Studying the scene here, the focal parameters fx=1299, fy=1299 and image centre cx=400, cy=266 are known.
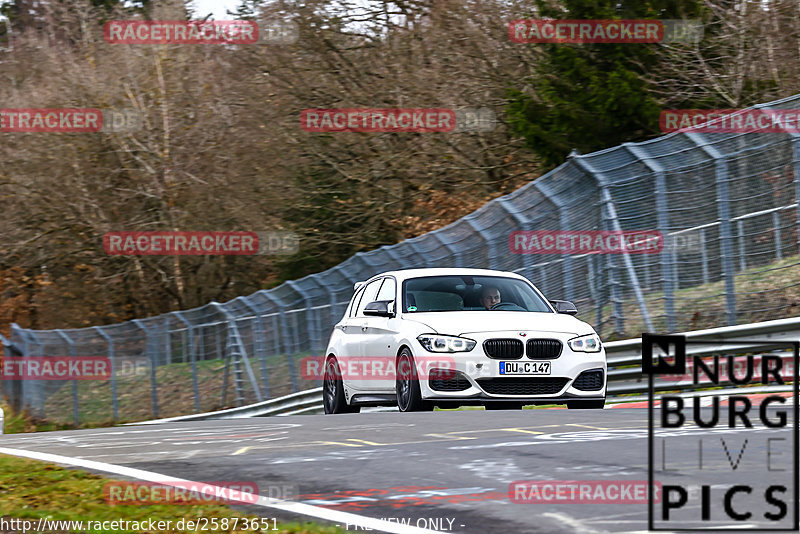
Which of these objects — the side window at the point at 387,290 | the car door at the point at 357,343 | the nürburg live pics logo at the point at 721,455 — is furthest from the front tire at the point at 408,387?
the nürburg live pics logo at the point at 721,455

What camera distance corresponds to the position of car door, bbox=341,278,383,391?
1450 cm

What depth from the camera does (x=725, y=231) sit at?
1494 cm

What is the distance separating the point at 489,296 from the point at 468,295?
0.23m

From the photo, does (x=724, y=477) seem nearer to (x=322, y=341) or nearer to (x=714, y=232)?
(x=714, y=232)

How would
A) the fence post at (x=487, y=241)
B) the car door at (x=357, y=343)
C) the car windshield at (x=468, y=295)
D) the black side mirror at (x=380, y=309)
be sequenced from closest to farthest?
the black side mirror at (x=380, y=309) < the car windshield at (x=468, y=295) < the car door at (x=357, y=343) < the fence post at (x=487, y=241)

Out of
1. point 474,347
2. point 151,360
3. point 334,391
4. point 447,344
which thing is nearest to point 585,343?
point 474,347

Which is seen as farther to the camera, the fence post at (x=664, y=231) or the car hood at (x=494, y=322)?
the fence post at (x=664, y=231)

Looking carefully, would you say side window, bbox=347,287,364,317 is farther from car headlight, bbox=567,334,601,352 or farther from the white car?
car headlight, bbox=567,334,601,352

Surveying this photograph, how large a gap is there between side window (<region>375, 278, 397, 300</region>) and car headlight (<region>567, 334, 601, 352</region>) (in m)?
2.33

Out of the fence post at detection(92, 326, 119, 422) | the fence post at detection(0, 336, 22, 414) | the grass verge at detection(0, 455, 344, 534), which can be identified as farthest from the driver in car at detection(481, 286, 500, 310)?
the fence post at detection(0, 336, 22, 414)

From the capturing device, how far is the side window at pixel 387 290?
14.3m

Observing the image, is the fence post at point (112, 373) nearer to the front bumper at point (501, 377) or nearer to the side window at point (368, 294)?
the side window at point (368, 294)

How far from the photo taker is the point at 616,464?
25.5 ft

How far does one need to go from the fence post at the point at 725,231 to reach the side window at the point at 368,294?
13.0 ft
